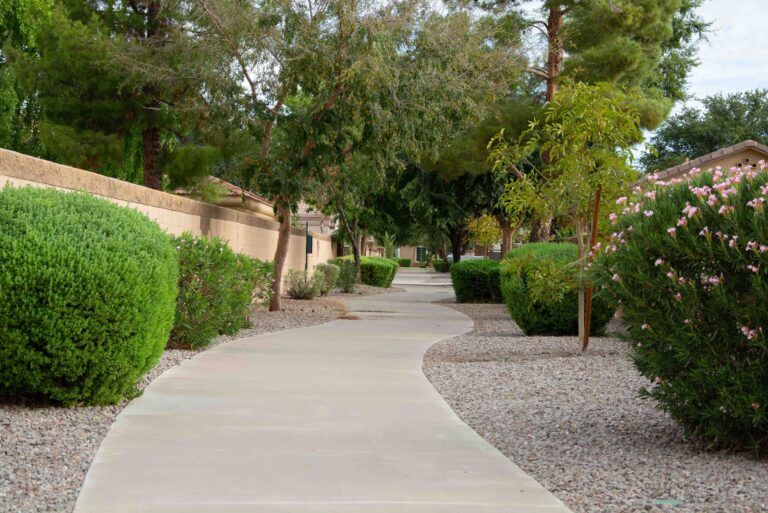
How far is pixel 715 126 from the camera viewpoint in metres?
55.0

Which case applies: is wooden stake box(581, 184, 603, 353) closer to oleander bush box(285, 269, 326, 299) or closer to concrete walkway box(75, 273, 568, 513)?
concrete walkway box(75, 273, 568, 513)

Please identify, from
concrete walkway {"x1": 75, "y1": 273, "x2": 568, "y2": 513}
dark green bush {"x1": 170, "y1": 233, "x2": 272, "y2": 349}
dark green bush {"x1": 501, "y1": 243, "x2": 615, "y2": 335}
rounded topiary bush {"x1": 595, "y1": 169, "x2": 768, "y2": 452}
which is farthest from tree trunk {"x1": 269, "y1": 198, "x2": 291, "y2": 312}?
rounded topiary bush {"x1": 595, "y1": 169, "x2": 768, "y2": 452}

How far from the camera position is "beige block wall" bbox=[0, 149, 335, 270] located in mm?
10016

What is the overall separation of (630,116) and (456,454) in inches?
300

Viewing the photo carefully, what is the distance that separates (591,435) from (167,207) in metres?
9.74

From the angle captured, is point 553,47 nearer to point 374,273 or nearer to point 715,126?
point 374,273

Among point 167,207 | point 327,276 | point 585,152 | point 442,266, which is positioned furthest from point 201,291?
point 442,266


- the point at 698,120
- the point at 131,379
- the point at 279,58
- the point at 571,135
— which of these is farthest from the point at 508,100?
the point at 698,120

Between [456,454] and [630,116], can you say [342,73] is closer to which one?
[630,116]

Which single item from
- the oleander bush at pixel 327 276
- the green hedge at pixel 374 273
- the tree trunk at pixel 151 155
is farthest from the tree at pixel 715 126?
the tree trunk at pixel 151 155

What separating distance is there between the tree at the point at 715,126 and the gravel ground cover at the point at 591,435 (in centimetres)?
4394

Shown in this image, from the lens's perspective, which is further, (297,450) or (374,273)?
(374,273)

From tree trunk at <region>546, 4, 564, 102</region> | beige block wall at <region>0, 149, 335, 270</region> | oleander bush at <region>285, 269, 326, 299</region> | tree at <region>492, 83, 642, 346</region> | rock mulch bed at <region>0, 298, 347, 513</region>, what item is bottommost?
rock mulch bed at <region>0, 298, 347, 513</region>

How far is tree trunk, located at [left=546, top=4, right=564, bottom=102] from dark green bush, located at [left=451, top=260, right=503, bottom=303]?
22.5 ft
